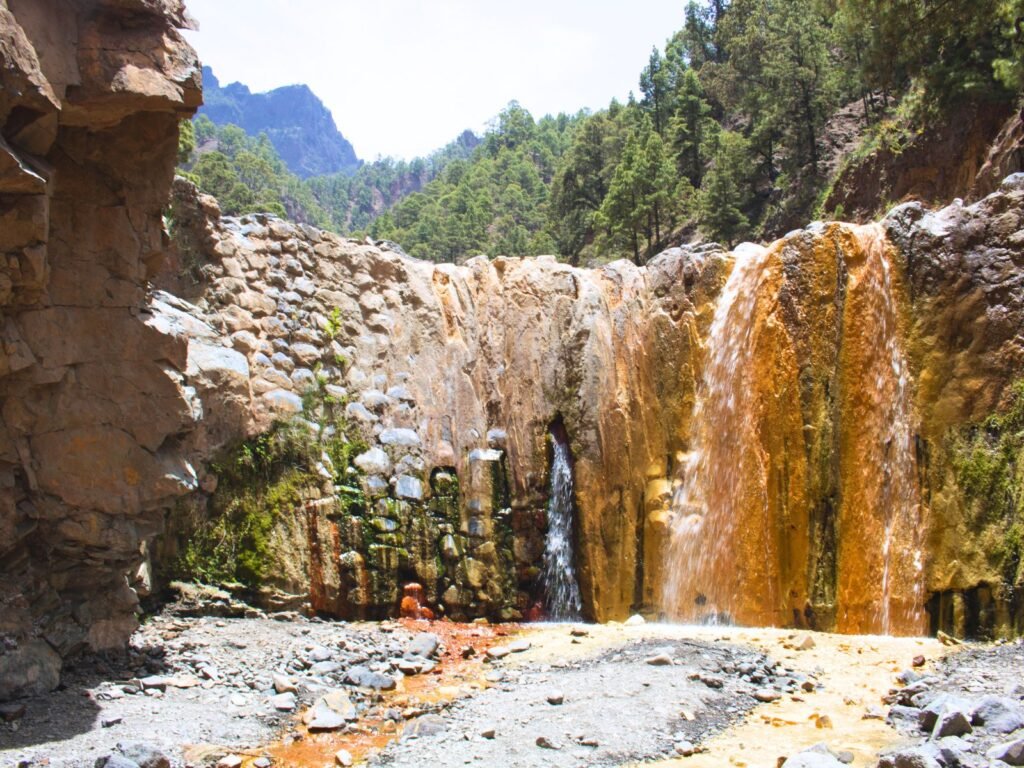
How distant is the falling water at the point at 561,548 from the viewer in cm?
1386

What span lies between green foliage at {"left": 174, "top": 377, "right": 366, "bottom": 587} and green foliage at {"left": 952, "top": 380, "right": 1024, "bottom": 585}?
8.52m

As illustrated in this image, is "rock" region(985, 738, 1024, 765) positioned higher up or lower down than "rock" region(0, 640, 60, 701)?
higher up

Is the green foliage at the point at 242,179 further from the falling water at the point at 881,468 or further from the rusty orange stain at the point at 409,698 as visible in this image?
the falling water at the point at 881,468

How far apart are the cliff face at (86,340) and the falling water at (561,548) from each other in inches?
261

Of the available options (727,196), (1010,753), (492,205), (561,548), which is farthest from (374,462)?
(492,205)

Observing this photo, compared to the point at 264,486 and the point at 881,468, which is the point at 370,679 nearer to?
the point at 264,486

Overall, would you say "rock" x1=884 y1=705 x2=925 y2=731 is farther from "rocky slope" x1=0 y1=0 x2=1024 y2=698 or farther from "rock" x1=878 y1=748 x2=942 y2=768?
"rocky slope" x1=0 y1=0 x2=1024 y2=698

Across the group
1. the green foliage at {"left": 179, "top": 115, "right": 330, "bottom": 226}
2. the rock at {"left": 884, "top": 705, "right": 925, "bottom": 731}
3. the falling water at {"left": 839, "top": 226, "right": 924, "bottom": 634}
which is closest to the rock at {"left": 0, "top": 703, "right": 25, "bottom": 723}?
the rock at {"left": 884, "top": 705, "right": 925, "bottom": 731}

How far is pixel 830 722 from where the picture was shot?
7953 millimetres

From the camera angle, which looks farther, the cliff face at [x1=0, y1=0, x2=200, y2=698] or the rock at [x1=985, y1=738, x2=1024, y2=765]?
the cliff face at [x1=0, y1=0, x2=200, y2=698]

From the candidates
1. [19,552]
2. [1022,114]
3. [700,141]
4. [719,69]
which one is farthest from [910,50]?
[719,69]

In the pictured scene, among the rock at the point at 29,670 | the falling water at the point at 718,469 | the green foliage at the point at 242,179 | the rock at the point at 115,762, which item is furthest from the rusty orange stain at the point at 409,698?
the green foliage at the point at 242,179

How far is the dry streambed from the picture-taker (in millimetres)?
7352

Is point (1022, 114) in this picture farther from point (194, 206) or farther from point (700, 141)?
point (700, 141)
